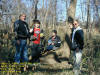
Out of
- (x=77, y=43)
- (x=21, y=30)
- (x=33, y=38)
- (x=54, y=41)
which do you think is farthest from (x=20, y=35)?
(x=54, y=41)

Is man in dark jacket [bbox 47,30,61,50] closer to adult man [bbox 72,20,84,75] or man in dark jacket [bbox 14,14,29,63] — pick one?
man in dark jacket [bbox 14,14,29,63]

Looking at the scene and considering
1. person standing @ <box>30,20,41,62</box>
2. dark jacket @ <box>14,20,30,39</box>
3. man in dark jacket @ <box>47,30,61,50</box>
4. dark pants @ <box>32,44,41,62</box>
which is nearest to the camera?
dark jacket @ <box>14,20,30,39</box>

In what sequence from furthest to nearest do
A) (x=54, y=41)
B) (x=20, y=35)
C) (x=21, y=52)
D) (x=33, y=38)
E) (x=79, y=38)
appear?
1. (x=54, y=41)
2. (x=33, y=38)
3. (x=21, y=52)
4. (x=20, y=35)
5. (x=79, y=38)

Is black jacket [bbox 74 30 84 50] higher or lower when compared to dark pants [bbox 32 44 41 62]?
higher

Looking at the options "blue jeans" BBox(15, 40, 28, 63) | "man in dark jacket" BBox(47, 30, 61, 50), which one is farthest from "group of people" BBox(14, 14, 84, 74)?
"man in dark jacket" BBox(47, 30, 61, 50)

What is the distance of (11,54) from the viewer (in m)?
6.45

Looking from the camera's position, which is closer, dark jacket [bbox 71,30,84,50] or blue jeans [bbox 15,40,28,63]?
dark jacket [bbox 71,30,84,50]

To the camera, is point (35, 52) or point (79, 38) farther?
point (35, 52)

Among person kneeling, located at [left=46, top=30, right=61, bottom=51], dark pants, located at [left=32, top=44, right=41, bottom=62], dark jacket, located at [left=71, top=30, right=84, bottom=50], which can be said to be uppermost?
dark jacket, located at [left=71, top=30, right=84, bottom=50]

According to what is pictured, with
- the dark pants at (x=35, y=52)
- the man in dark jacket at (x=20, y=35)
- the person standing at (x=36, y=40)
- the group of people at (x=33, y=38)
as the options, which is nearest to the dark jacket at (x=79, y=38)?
the group of people at (x=33, y=38)

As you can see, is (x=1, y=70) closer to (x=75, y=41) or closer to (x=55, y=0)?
(x=75, y=41)

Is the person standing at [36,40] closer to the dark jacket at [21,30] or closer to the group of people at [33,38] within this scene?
the group of people at [33,38]

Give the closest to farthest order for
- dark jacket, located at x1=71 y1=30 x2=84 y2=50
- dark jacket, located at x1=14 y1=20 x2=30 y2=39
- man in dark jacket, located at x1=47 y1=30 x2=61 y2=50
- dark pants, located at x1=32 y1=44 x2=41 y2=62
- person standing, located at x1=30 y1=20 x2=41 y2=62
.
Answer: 1. dark jacket, located at x1=71 y1=30 x2=84 y2=50
2. dark jacket, located at x1=14 y1=20 x2=30 y2=39
3. person standing, located at x1=30 y1=20 x2=41 y2=62
4. dark pants, located at x1=32 y1=44 x2=41 y2=62
5. man in dark jacket, located at x1=47 y1=30 x2=61 y2=50

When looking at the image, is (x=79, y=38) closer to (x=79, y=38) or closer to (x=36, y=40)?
(x=79, y=38)
